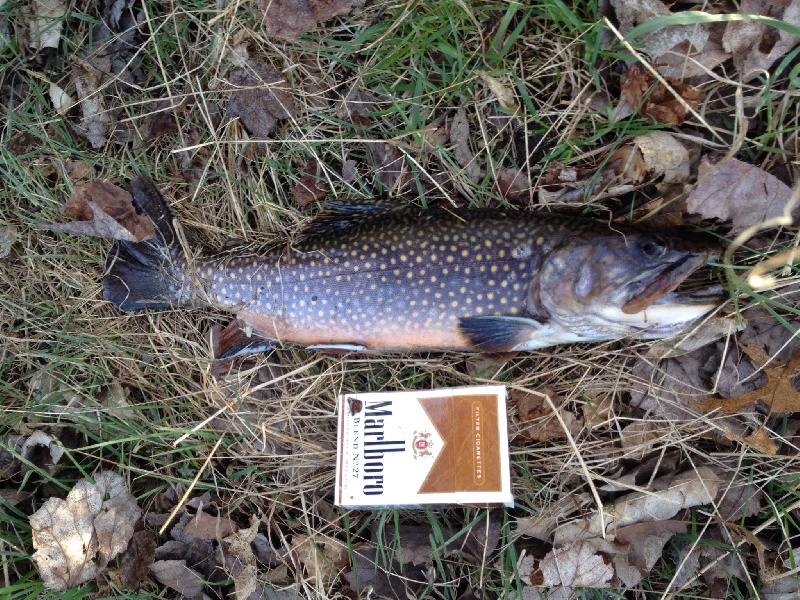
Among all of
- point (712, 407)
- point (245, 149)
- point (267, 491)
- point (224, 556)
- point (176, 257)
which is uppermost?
point (245, 149)

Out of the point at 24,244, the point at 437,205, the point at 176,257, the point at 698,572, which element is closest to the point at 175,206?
the point at 176,257

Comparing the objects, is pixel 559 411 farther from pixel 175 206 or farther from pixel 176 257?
pixel 175 206

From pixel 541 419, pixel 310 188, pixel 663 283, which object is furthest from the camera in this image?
pixel 310 188

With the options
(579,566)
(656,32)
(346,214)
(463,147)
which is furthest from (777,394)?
(346,214)

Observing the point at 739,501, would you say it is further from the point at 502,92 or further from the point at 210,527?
the point at 210,527

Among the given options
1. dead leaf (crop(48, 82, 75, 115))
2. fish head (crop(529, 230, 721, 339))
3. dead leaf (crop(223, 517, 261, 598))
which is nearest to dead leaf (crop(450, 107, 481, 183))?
fish head (crop(529, 230, 721, 339))

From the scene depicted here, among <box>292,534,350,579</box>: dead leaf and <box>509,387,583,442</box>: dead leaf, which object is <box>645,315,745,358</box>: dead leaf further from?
<box>292,534,350,579</box>: dead leaf
